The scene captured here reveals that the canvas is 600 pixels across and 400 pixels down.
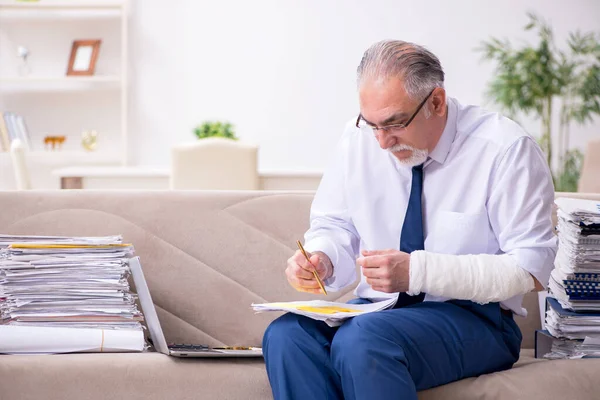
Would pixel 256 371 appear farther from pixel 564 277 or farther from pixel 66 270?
pixel 564 277

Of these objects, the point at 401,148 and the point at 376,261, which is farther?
the point at 401,148

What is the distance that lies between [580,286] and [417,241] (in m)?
0.39

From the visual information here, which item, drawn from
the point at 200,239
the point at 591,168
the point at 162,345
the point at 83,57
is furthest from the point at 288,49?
the point at 162,345

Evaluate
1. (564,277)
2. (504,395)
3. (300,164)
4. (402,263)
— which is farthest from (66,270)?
(300,164)

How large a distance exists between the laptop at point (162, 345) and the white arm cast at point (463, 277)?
1.40 ft

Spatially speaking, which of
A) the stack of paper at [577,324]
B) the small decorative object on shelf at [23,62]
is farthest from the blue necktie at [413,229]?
the small decorative object on shelf at [23,62]

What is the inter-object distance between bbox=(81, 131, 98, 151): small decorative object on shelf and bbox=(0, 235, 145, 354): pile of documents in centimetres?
439

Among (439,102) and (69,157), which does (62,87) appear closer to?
(69,157)

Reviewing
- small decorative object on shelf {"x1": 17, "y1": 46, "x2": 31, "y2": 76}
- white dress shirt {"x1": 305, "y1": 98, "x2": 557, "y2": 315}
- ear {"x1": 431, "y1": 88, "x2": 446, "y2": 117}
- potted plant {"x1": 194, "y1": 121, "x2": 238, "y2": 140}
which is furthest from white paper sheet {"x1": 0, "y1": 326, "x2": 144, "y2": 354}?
small decorative object on shelf {"x1": 17, "y1": 46, "x2": 31, "y2": 76}

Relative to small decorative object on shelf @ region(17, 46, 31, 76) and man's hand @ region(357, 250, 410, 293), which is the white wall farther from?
man's hand @ region(357, 250, 410, 293)

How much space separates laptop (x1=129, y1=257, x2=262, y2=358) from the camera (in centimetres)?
176

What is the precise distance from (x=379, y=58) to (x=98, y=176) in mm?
2972

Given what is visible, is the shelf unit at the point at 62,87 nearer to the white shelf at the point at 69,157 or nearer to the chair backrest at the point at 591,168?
the white shelf at the point at 69,157

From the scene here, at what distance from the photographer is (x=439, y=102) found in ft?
5.92
